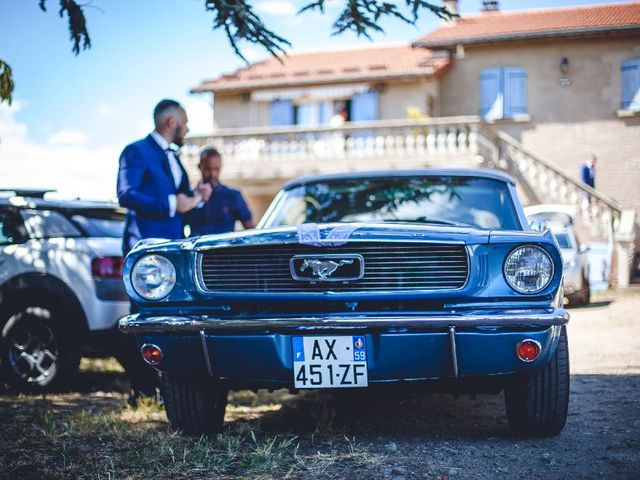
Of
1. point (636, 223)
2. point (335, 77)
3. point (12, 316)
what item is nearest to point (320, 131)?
point (335, 77)

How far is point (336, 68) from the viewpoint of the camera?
24.5 m

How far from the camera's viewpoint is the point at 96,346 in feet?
18.9

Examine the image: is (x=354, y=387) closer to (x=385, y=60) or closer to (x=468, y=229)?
(x=468, y=229)

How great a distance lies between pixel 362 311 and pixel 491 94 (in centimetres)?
2024

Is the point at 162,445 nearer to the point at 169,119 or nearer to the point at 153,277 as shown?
the point at 153,277

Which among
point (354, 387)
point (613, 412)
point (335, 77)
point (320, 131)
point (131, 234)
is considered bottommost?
point (613, 412)

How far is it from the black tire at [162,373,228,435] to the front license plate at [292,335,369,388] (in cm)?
66

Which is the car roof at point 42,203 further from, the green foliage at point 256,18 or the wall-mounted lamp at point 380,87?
the wall-mounted lamp at point 380,87

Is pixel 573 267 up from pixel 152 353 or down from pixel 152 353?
down

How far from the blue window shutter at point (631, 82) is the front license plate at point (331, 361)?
2023 centimetres

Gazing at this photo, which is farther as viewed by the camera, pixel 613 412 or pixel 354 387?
pixel 613 412

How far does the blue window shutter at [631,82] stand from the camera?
Result: 2148cm

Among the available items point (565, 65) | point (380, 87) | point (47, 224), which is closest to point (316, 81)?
point (380, 87)

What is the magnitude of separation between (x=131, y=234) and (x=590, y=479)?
10.3 feet
